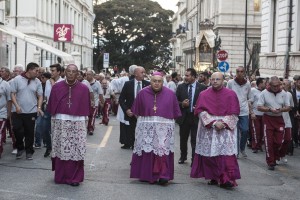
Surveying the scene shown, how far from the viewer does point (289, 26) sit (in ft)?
Answer: 89.0

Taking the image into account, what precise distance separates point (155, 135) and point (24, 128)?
3.34m

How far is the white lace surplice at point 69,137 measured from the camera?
9758mm

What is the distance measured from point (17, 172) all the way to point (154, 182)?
7.96ft

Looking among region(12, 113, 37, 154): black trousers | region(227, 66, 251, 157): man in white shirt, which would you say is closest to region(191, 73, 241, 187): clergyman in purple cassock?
region(227, 66, 251, 157): man in white shirt

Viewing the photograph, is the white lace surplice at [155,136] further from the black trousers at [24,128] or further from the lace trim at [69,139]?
the black trousers at [24,128]

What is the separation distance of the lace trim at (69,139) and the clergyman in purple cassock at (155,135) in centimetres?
91

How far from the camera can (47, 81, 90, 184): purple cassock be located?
9.76 meters

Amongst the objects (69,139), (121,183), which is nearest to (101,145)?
(121,183)

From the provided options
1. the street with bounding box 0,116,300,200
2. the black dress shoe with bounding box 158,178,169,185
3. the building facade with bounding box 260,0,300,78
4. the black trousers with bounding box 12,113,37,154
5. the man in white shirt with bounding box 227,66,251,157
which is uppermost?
the building facade with bounding box 260,0,300,78

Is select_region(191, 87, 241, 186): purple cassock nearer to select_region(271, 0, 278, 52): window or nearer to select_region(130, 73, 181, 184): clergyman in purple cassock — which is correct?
select_region(130, 73, 181, 184): clergyman in purple cassock

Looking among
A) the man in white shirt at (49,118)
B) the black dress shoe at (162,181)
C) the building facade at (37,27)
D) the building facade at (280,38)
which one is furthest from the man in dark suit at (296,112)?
the building facade at (37,27)

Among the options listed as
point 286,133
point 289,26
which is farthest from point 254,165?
point 289,26

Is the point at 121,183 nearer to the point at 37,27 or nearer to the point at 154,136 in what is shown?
the point at 154,136

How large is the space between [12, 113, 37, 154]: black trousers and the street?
1.09ft
